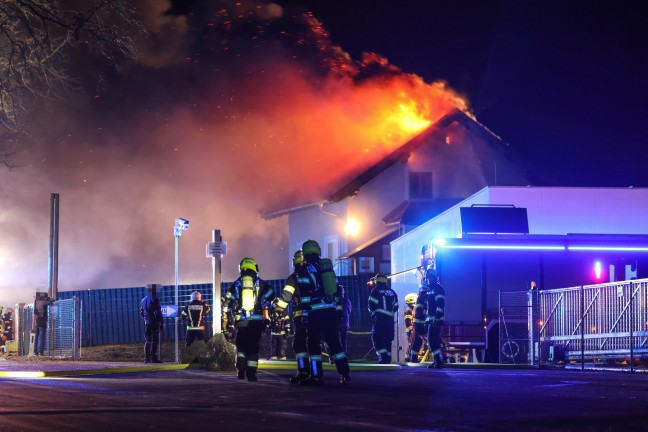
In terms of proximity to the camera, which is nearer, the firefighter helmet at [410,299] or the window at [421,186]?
the firefighter helmet at [410,299]

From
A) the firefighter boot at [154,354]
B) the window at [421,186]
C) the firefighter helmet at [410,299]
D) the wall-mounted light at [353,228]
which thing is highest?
the window at [421,186]

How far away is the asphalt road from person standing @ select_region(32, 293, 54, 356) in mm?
15305

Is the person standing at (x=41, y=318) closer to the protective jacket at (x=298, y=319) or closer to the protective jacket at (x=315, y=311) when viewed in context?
the protective jacket at (x=298, y=319)

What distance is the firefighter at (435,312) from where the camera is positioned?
19.6 m

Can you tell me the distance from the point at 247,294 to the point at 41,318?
1635 centimetres

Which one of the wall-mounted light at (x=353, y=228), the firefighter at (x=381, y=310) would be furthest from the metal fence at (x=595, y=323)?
the wall-mounted light at (x=353, y=228)

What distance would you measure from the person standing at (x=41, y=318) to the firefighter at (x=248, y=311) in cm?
1580

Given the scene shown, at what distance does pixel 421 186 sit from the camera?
45.2m

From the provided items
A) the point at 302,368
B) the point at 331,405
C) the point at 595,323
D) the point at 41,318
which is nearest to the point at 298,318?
the point at 302,368

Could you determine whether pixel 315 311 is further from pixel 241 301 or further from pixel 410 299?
pixel 410 299

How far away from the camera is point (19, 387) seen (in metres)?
13.0

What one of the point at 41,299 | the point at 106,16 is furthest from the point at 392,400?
the point at 41,299

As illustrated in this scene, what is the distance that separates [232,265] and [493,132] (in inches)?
672

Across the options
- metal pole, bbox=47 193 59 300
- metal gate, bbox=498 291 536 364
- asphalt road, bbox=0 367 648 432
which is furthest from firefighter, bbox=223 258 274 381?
metal pole, bbox=47 193 59 300
